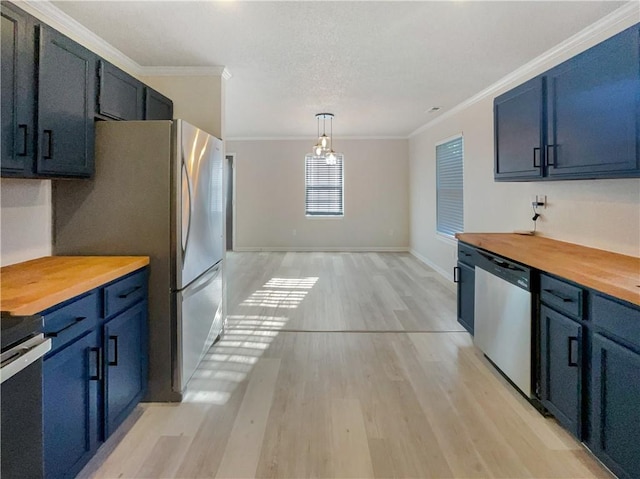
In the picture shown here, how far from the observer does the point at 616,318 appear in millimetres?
1694

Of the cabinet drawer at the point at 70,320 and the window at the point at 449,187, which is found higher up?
the window at the point at 449,187

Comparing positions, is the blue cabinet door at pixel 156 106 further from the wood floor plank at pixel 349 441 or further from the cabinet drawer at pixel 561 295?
the cabinet drawer at pixel 561 295

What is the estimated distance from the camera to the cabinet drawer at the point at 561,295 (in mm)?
1968

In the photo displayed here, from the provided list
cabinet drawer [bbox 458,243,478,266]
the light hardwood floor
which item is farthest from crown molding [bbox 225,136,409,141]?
cabinet drawer [bbox 458,243,478,266]

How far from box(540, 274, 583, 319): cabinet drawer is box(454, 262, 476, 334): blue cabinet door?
3.32ft

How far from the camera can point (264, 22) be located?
269 cm

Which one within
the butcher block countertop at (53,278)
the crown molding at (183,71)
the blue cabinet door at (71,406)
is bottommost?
the blue cabinet door at (71,406)

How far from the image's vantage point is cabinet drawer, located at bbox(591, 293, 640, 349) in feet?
5.19

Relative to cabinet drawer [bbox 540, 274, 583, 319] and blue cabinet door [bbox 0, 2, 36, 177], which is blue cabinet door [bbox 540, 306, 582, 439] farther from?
blue cabinet door [bbox 0, 2, 36, 177]

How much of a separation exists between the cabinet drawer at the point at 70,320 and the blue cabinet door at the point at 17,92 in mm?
694

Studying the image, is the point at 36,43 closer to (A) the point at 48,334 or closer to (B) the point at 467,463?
(A) the point at 48,334

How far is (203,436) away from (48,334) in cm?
104

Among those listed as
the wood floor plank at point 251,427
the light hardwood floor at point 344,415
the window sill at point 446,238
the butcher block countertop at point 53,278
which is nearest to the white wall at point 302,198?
the window sill at point 446,238

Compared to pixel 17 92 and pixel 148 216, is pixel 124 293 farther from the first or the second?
pixel 17 92
